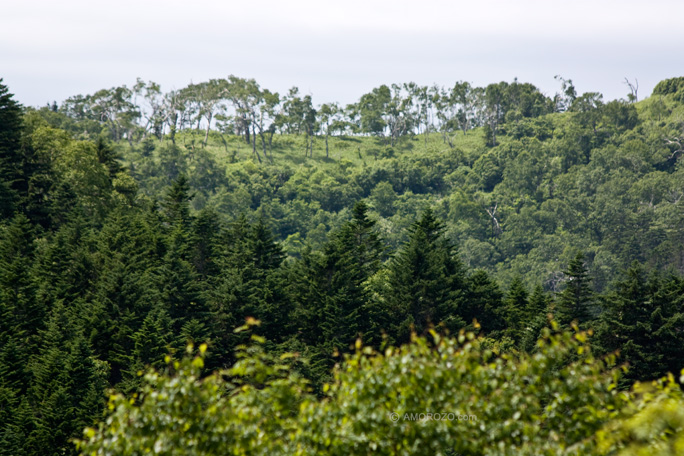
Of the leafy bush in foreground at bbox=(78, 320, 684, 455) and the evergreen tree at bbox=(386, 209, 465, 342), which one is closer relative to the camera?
the leafy bush in foreground at bbox=(78, 320, 684, 455)

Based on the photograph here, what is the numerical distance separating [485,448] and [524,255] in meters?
147

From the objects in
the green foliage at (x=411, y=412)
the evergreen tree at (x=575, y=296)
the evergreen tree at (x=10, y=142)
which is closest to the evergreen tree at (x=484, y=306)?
the evergreen tree at (x=575, y=296)

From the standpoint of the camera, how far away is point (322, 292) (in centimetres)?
5862

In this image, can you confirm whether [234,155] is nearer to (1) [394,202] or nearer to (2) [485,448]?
(1) [394,202]

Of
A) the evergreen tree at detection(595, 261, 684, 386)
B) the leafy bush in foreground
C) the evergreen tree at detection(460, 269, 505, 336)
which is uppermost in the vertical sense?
the leafy bush in foreground

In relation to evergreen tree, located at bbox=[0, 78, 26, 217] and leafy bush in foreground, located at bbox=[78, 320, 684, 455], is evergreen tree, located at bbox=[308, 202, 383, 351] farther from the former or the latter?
leafy bush in foreground, located at bbox=[78, 320, 684, 455]

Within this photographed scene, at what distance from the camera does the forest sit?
528 inches

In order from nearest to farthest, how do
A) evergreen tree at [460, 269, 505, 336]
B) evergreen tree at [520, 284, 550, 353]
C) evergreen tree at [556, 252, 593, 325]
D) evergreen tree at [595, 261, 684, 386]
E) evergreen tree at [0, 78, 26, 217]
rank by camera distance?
evergreen tree at [595, 261, 684, 386] < evergreen tree at [520, 284, 550, 353] < evergreen tree at [556, 252, 593, 325] < evergreen tree at [460, 269, 505, 336] < evergreen tree at [0, 78, 26, 217]

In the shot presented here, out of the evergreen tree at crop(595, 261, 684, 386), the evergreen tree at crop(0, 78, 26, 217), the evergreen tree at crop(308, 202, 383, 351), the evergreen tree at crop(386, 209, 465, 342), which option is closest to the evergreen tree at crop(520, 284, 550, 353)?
the evergreen tree at crop(595, 261, 684, 386)

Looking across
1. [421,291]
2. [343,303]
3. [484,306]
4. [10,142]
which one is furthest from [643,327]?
[10,142]

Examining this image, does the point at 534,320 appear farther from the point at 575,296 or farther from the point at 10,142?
the point at 10,142

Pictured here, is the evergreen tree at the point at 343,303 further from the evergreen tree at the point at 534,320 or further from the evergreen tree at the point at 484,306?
the evergreen tree at the point at 534,320

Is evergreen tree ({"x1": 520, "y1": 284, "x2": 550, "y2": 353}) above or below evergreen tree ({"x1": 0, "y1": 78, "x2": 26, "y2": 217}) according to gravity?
below

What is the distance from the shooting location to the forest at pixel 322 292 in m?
13.4
